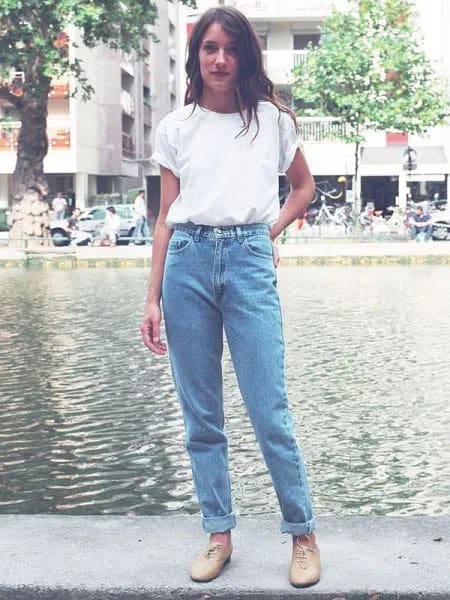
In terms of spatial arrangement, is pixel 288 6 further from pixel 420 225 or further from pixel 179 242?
pixel 179 242

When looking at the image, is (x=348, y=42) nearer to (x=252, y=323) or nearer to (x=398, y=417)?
(x=398, y=417)

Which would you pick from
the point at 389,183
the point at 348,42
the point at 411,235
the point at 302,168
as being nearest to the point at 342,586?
the point at 302,168

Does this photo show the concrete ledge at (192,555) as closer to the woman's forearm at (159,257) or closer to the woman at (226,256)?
the woman at (226,256)

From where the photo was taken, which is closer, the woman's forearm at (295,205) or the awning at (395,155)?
the woman's forearm at (295,205)

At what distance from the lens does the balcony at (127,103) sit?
201 feet

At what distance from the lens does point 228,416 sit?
7.82 m

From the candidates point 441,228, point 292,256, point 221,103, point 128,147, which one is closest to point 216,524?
point 221,103

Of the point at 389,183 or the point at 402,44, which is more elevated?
the point at 402,44

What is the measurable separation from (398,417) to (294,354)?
3171mm

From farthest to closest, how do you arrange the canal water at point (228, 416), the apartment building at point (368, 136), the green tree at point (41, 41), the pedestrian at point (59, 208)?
1. the apartment building at point (368, 136)
2. the pedestrian at point (59, 208)
3. the green tree at point (41, 41)
4. the canal water at point (228, 416)

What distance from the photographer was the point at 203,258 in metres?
3.80

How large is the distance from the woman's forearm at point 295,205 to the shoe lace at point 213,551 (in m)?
1.01

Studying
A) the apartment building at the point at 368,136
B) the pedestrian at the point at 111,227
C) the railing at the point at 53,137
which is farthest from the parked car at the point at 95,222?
the apartment building at the point at 368,136

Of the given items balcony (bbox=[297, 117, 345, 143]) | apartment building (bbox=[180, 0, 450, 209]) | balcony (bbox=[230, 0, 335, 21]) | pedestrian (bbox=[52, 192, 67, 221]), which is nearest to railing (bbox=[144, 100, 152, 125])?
apartment building (bbox=[180, 0, 450, 209])
